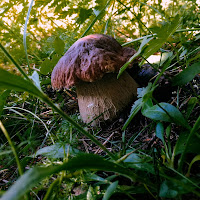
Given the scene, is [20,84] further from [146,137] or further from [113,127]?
[113,127]

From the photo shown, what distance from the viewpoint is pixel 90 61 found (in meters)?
1.43

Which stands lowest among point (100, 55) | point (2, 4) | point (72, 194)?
point (72, 194)

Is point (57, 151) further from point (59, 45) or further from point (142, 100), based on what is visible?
point (59, 45)

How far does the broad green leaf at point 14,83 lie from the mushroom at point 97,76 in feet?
2.65

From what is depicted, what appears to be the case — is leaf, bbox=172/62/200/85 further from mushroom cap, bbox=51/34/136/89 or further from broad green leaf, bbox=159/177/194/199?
broad green leaf, bbox=159/177/194/199

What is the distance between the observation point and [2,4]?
5.53ft

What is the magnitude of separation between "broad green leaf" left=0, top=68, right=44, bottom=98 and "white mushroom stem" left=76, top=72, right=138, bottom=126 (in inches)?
40.0

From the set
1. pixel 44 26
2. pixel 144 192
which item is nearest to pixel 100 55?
pixel 144 192

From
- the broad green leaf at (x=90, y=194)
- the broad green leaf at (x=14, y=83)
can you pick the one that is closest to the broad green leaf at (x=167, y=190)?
the broad green leaf at (x=90, y=194)

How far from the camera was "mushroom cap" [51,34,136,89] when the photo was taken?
1416 millimetres

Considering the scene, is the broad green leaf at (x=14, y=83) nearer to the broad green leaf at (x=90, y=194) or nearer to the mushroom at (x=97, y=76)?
the broad green leaf at (x=90, y=194)

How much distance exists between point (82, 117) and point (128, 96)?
485mm

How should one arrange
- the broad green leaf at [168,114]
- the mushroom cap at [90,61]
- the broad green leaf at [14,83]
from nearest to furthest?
the broad green leaf at [14,83], the broad green leaf at [168,114], the mushroom cap at [90,61]

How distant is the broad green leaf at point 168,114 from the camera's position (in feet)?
3.03
